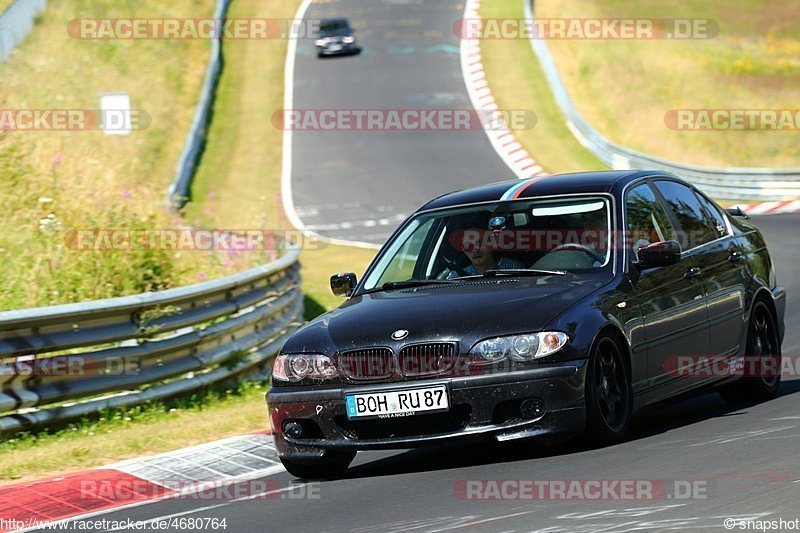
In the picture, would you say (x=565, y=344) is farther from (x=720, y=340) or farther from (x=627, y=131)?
(x=627, y=131)

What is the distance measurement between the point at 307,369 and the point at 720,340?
9.47 feet

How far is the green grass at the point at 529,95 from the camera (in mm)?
31266

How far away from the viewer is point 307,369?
23.3 ft

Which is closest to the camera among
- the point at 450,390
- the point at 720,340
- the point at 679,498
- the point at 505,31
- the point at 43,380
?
the point at 679,498

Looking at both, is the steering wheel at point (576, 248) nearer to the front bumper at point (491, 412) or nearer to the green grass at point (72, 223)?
the front bumper at point (491, 412)

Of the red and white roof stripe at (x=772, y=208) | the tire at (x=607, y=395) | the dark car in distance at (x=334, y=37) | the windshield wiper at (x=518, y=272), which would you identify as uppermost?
the dark car in distance at (x=334, y=37)

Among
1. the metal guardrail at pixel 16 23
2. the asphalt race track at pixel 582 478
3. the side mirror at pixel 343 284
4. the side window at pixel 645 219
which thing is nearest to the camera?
the asphalt race track at pixel 582 478

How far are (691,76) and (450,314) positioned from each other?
36.9 meters

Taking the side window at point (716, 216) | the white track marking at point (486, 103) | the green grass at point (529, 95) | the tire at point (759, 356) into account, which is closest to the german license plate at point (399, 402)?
the tire at point (759, 356)

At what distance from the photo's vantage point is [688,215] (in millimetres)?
8633

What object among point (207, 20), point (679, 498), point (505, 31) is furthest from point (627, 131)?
point (679, 498)

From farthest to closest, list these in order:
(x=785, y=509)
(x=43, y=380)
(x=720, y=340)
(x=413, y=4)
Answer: (x=413, y=4) < (x=43, y=380) < (x=720, y=340) < (x=785, y=509)

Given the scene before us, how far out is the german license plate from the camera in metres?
6.68

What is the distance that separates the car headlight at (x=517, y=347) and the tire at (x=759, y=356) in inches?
99.7
